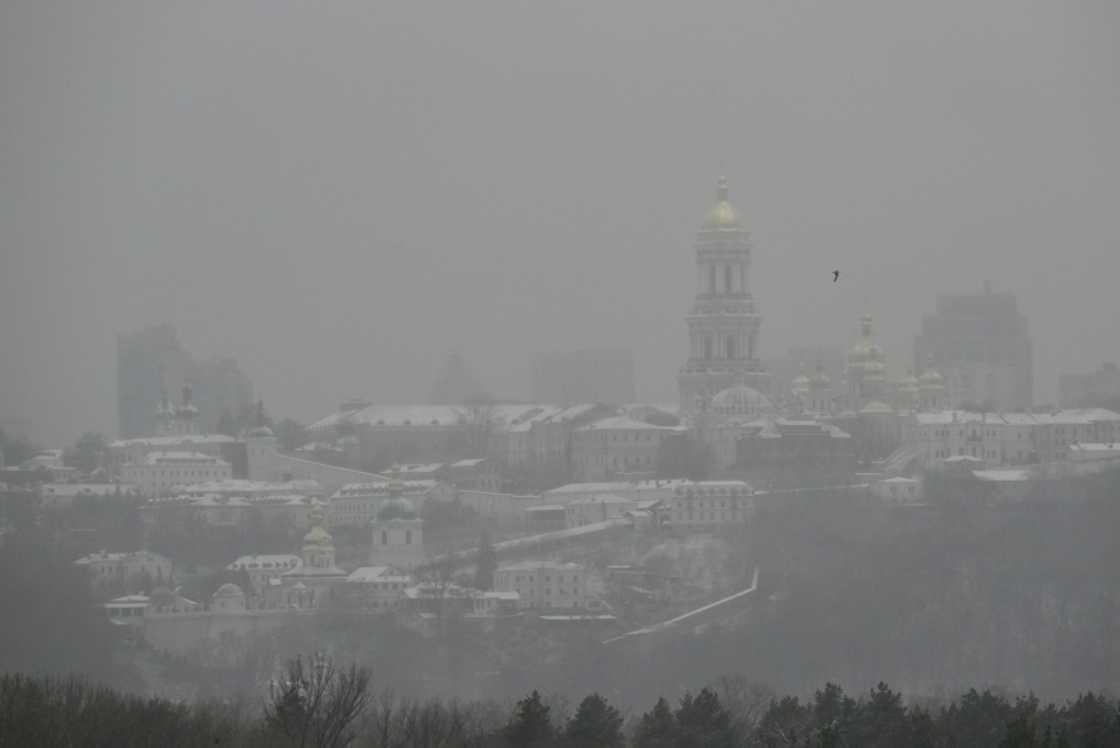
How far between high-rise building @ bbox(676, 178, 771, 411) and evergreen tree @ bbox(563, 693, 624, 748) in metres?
56.1

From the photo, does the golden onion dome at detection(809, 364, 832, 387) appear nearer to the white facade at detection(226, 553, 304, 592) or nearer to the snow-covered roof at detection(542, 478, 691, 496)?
the snow-covered roof at detection(542, 478, 691, 496)

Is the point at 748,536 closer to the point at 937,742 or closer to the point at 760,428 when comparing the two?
the point at 760,428

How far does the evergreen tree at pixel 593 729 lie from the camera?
61531 mm

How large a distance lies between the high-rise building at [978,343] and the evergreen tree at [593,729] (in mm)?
64748

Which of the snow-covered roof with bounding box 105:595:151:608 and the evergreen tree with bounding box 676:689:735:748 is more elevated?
the snow-covered roof with bounding box 105:595:151:608

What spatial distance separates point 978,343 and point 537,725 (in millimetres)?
70230

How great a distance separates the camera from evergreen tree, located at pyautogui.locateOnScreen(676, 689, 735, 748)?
61.9m

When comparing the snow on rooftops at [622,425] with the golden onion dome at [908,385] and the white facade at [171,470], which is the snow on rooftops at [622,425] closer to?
the golden onion dome at [908,385]

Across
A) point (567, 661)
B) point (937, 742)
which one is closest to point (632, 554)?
point (567, 661)

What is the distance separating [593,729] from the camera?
204 ft

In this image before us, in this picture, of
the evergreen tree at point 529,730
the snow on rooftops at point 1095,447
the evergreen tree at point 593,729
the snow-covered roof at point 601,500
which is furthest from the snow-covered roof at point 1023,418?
the evergreen tree at point 529,730

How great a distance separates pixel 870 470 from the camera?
11188 cm

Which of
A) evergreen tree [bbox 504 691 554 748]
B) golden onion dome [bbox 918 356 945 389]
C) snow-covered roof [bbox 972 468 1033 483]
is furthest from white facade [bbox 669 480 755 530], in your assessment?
evergreen tree [bbox 504 691 554 748]

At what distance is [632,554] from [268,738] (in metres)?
43.6
